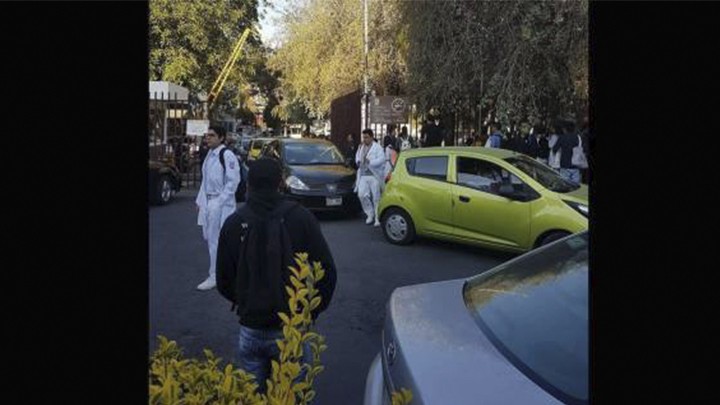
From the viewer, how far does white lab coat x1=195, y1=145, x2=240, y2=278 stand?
297 inches

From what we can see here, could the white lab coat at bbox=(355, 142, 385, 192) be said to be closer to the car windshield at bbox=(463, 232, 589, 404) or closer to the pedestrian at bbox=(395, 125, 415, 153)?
the pedestrian at bbox=(395, 125, 415, 153)

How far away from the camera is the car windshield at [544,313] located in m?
2.54

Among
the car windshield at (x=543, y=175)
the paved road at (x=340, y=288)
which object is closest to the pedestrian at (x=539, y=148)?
the paved road at (x=340, y=288)

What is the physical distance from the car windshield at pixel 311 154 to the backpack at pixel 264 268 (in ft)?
35.7

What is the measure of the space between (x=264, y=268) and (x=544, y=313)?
136cm

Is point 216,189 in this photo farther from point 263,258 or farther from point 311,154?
point 311,154

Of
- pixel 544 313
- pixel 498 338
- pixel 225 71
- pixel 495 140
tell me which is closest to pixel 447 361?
pixel 498 338

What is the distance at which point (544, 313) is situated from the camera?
2.90 m

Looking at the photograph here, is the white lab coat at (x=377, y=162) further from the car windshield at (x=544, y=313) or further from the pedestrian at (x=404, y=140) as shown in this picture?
the car windshield at (x=544, y=313)
